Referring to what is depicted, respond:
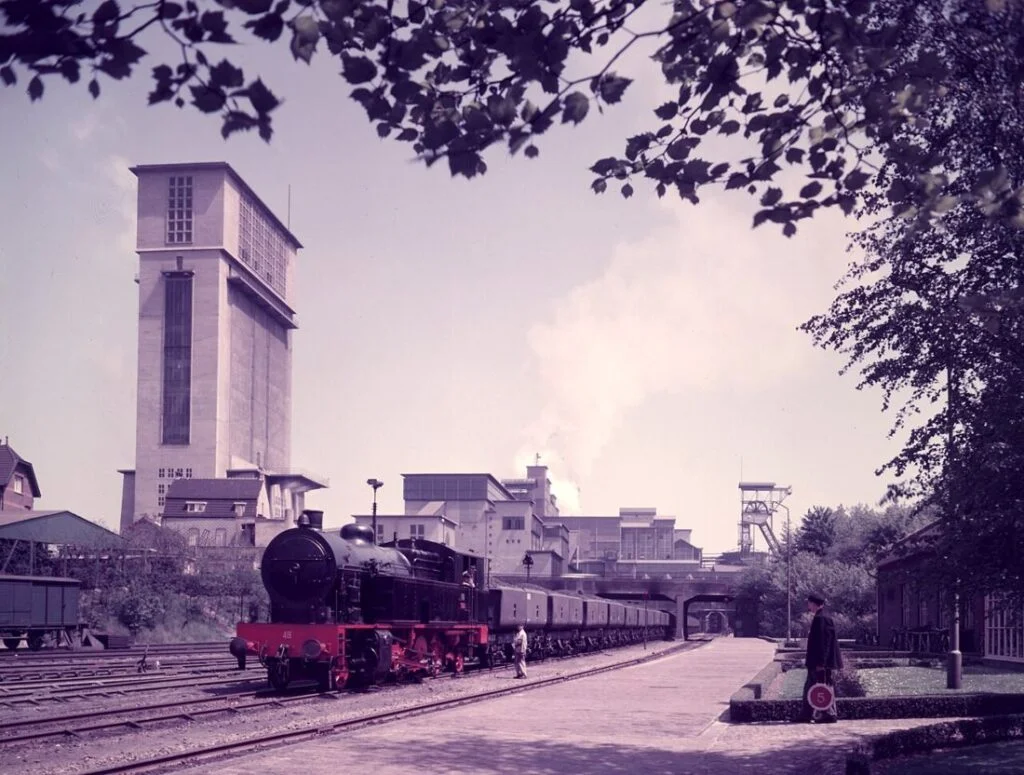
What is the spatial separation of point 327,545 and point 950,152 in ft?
50.2

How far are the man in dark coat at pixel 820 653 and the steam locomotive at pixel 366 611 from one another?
10.2 m

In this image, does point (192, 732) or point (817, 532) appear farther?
point (817, 532)

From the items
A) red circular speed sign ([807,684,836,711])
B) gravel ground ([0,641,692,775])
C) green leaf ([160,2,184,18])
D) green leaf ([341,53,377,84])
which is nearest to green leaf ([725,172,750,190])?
green leaf ([341,53,377,84])

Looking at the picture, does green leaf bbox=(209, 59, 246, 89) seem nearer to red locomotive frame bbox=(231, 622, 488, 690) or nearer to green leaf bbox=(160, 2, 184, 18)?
green leaf bbox=(160, 2, 184, 18)

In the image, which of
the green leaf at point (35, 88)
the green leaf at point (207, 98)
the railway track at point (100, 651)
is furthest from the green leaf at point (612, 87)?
the railway track at point (100, 651)

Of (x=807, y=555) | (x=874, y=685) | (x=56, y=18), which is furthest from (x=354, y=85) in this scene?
(x=807, y=555)

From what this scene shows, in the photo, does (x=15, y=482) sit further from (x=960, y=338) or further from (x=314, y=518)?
(x=960, y=338)

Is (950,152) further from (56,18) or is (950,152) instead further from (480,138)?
(56,18)

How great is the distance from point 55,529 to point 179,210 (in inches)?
2208

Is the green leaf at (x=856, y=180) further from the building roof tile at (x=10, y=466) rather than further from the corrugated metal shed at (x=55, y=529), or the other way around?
the building roof tile at (x=10, y=466)

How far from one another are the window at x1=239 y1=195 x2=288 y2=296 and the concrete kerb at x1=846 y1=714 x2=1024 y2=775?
109 meters

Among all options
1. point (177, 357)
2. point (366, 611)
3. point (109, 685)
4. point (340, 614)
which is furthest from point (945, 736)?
point (177, 357)

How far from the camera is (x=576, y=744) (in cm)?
1506

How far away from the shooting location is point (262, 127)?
7.27 metres
